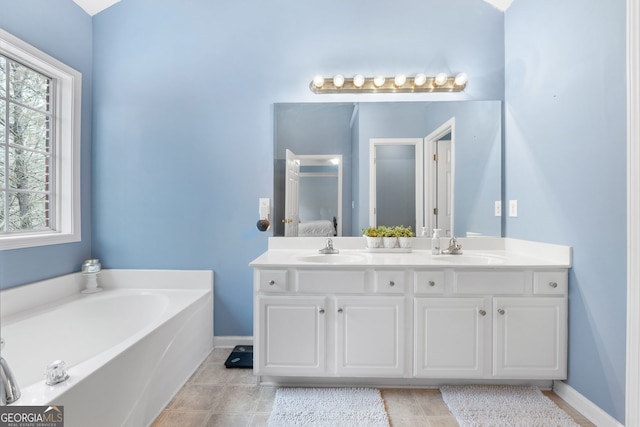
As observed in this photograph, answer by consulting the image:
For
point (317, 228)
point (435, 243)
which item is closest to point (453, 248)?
point (435, 243)

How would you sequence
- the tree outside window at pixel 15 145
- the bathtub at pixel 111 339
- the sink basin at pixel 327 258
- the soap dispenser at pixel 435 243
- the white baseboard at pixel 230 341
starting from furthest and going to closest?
the white baseboard at pixel 230 341
the soap dispenser at pixel 435 243
the sink basin at pixel 327 258
the bathtub at pixel 111 339
the tree outside window at pixel 15 145

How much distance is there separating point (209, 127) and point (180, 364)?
5.42ft

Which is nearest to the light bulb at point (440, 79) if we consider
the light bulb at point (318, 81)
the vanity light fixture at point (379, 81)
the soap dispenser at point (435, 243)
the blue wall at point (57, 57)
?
the vanity light fixture at point (379, 81)

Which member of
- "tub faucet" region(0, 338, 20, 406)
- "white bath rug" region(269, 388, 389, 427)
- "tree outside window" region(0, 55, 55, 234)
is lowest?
"white bath rug" region(269, 388, 389, 427)

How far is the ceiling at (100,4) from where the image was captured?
7.41ft

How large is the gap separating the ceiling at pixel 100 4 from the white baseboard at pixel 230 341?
2.65m

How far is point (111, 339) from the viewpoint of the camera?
205 cm

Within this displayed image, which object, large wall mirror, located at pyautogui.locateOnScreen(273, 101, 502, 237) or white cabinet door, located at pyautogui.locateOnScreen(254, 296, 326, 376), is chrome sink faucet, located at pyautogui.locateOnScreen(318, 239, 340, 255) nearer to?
large wall mirror, located at pyautogui.locateOnScreen(273, 101, 502, 237)

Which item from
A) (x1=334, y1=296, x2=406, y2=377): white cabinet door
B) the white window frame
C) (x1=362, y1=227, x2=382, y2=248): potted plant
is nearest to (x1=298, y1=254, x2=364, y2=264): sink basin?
(x1=362, y1=227, x2=382, y2=248): potted plant

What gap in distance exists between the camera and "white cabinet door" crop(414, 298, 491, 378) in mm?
1758

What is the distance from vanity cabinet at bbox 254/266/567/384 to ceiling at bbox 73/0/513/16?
76.4 inches

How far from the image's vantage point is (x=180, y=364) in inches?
74.0

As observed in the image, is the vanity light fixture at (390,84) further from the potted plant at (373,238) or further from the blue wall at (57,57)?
the blue wall at (57,57)

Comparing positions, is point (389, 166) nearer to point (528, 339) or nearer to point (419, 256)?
point (419, 256)
